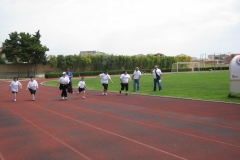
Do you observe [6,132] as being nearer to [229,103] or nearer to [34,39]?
[229,103]

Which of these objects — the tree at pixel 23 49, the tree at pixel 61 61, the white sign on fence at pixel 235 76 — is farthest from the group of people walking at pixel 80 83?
the tree at pixel 61 61

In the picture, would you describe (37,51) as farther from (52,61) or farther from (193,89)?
(193,89)

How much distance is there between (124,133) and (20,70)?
54.3 meters

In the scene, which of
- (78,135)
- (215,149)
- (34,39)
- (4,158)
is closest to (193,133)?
(215,149)

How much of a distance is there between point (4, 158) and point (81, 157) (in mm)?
1627

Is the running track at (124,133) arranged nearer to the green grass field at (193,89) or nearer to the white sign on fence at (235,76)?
the white sign on fence at (235,76)

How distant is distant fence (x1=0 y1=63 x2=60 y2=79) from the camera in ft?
184

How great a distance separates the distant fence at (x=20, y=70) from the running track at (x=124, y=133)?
47.2m

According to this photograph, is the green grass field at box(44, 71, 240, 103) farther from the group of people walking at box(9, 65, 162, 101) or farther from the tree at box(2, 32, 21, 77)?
the tree at box(2, 32, 21, 77)

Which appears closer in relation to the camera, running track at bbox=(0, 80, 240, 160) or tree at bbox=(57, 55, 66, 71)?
running track at bbox=(0, 80, 240, 160)

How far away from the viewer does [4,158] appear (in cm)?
612

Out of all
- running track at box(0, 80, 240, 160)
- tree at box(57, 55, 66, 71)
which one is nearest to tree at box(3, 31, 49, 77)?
tree at box(57, 55, 66, 71)

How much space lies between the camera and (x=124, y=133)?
316 inches

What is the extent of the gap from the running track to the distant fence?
47.2m
